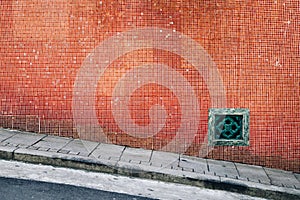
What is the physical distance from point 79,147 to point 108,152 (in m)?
0.45

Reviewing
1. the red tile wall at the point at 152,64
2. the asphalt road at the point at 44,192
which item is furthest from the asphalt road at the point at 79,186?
the red tile wall at the point at 152,64

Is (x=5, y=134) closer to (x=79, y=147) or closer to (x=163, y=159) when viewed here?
(x=79, y=147)

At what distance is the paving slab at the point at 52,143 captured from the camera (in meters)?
6.76

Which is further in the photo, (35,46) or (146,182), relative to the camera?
(35,46)

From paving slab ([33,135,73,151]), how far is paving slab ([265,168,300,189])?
10.4 ft

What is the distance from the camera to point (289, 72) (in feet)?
24.4

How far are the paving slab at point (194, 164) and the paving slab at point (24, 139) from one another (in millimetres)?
2246

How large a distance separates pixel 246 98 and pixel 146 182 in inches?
92.0

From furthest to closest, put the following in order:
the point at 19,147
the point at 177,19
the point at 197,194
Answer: the point at 177,19 < the point at 19,147 < the point at 197,194

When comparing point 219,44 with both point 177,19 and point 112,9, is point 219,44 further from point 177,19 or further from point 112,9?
point 112,9

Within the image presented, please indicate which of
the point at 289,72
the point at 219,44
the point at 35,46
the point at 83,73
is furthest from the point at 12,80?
the point at 289,72

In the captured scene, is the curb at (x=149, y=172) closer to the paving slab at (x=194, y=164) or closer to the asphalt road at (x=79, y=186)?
the asphalt road at (x=79, y=186)

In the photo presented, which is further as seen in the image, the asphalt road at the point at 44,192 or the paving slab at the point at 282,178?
the paving slab at the point at 282,178

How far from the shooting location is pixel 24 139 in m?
7.04
